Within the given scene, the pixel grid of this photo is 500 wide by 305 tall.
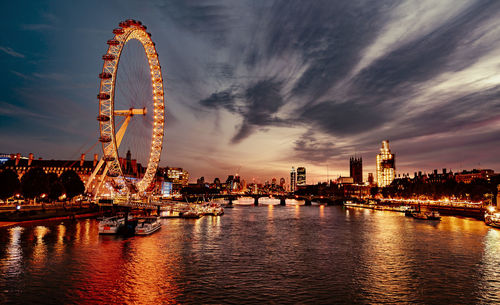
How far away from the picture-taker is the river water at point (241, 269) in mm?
25469

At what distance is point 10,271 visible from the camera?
3033cm

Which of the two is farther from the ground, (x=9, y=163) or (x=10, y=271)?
(x=9, y=163)

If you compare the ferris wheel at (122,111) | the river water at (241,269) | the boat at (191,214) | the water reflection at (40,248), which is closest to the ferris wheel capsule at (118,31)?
the ferris wheel at (122,111)

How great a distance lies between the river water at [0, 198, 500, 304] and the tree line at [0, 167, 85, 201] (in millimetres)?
18680

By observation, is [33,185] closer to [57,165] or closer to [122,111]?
[122,111]

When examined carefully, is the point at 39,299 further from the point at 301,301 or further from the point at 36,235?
the point at 36,235

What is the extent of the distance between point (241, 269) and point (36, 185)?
62425mm

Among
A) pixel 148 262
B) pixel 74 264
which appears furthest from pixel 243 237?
pixel 74 264

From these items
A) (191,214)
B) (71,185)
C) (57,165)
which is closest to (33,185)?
(71,185)

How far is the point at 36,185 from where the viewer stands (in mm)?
77188

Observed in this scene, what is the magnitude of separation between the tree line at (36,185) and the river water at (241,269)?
1868cm

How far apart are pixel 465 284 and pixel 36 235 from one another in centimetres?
5063

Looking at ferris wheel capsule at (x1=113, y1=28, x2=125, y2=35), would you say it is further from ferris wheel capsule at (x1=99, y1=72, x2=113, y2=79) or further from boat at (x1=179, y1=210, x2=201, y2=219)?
boat at (x1=179, y1=210, x2=201, y2=219)

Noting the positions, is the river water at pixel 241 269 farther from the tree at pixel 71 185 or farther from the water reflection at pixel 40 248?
the tree at pixel 71 185
